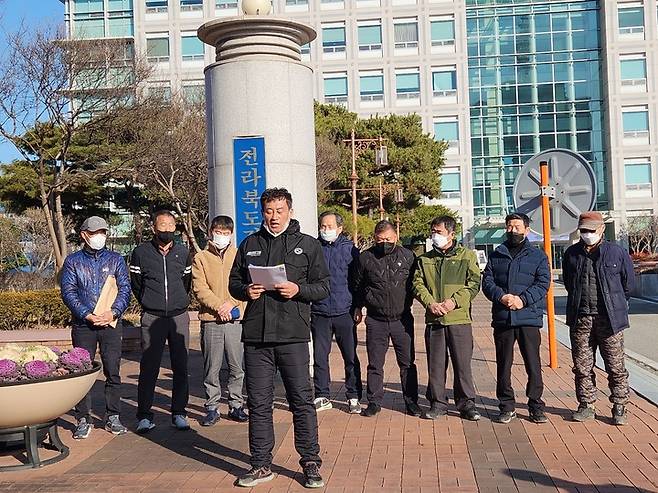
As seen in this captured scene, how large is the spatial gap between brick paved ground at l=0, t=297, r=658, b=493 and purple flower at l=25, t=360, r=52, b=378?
0.30m

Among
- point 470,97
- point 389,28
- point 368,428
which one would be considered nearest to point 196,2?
point 389,28

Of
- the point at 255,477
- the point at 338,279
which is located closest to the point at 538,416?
the point at 338,279

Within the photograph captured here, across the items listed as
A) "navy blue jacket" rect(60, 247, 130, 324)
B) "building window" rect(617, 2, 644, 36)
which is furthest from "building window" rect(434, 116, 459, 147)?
"navy blue jacket" rect(60, 247, 130, 324)

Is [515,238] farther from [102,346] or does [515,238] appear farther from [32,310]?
[32,310]

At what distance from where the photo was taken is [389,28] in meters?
53.1

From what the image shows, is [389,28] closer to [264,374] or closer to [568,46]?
[568,46]

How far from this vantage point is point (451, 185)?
54.3 m

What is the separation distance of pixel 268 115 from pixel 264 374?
15.1 feet

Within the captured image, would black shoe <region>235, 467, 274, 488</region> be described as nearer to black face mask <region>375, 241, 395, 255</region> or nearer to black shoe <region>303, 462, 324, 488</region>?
black shoe <region>303, 462, 324, 488</region>

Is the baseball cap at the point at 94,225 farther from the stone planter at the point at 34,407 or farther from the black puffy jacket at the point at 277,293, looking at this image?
the black puffy jacket at the point at 277,293

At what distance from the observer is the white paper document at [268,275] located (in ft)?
17.9

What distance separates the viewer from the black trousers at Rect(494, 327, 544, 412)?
7.38m

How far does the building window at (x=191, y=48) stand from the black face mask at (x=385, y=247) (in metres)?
48.3

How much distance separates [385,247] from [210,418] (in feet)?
7.77
